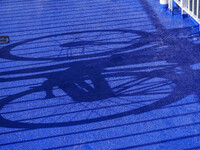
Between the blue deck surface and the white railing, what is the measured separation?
1.14 ft

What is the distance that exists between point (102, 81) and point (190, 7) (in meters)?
3.20

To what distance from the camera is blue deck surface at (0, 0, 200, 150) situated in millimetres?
5238

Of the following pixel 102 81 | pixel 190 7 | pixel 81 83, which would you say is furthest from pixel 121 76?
pixel 190 7

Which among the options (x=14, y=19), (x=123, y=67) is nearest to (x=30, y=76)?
(x=123, y=67)

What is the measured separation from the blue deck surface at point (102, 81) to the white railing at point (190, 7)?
0.35 metres

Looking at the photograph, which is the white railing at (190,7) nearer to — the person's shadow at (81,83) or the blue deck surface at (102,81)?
the blue deck surface at (102,81)

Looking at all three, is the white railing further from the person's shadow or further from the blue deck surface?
the person's shadow

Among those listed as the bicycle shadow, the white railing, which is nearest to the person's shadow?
the bicycle shadow

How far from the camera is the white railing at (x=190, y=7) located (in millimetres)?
7703

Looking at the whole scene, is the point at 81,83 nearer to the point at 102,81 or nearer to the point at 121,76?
the point at 102,81

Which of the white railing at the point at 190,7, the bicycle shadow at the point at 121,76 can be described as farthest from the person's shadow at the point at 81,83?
the white railing at the point at 190,7

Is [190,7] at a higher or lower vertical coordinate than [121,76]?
higher

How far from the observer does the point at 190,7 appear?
8281 millimetres

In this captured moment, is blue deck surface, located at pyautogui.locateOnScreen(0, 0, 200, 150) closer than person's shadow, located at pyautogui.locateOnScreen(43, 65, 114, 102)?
Yes
